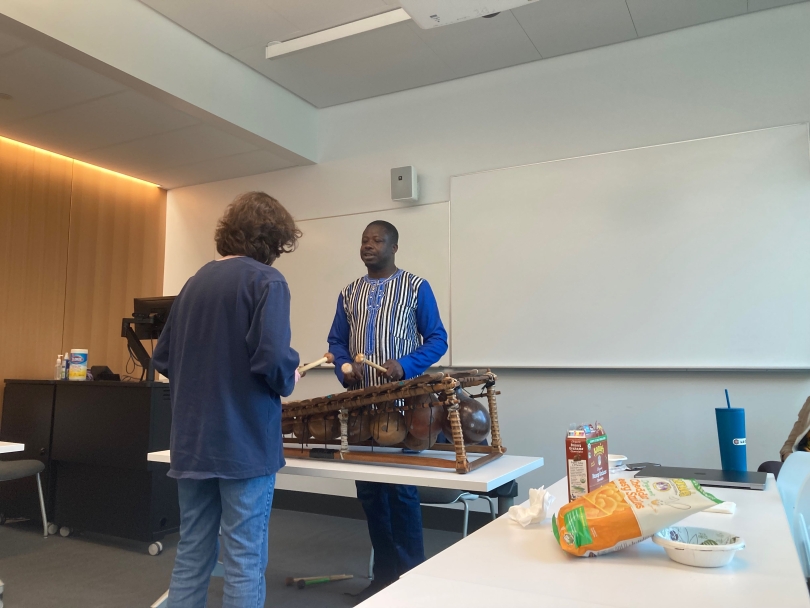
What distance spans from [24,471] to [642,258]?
3.58 meters

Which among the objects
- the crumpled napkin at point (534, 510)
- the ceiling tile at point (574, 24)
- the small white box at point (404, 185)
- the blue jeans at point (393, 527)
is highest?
the ceiling tile at point (574, 24)

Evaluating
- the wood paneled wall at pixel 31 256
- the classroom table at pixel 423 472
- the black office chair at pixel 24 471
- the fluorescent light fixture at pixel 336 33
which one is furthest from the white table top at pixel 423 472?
the wood paneled wall at pixel 31 256

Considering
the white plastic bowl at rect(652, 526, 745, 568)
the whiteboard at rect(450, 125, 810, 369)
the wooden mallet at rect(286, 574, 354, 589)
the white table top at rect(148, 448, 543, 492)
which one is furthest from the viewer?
the whiteboard at rect(450, 125, 810, 369)

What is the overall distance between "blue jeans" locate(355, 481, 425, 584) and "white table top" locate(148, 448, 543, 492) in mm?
442

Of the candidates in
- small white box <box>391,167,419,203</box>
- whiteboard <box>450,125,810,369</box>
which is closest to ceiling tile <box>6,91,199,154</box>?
small white box <box>391,167,419,203</box>

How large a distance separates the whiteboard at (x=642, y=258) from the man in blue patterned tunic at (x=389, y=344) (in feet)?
4.55

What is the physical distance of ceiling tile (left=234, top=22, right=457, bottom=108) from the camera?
3633mm

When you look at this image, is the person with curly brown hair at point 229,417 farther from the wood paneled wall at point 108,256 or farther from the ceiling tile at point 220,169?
the wood paneled wall at point 108,256

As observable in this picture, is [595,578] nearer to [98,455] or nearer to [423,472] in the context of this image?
[423,472]

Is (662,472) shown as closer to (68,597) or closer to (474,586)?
(474,586)

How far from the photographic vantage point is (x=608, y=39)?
3.57m

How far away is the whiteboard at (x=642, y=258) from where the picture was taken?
10.2ft

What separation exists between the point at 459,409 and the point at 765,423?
2.10 meters

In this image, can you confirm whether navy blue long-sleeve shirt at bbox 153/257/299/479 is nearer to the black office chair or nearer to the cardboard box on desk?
the cardboard box on desk
